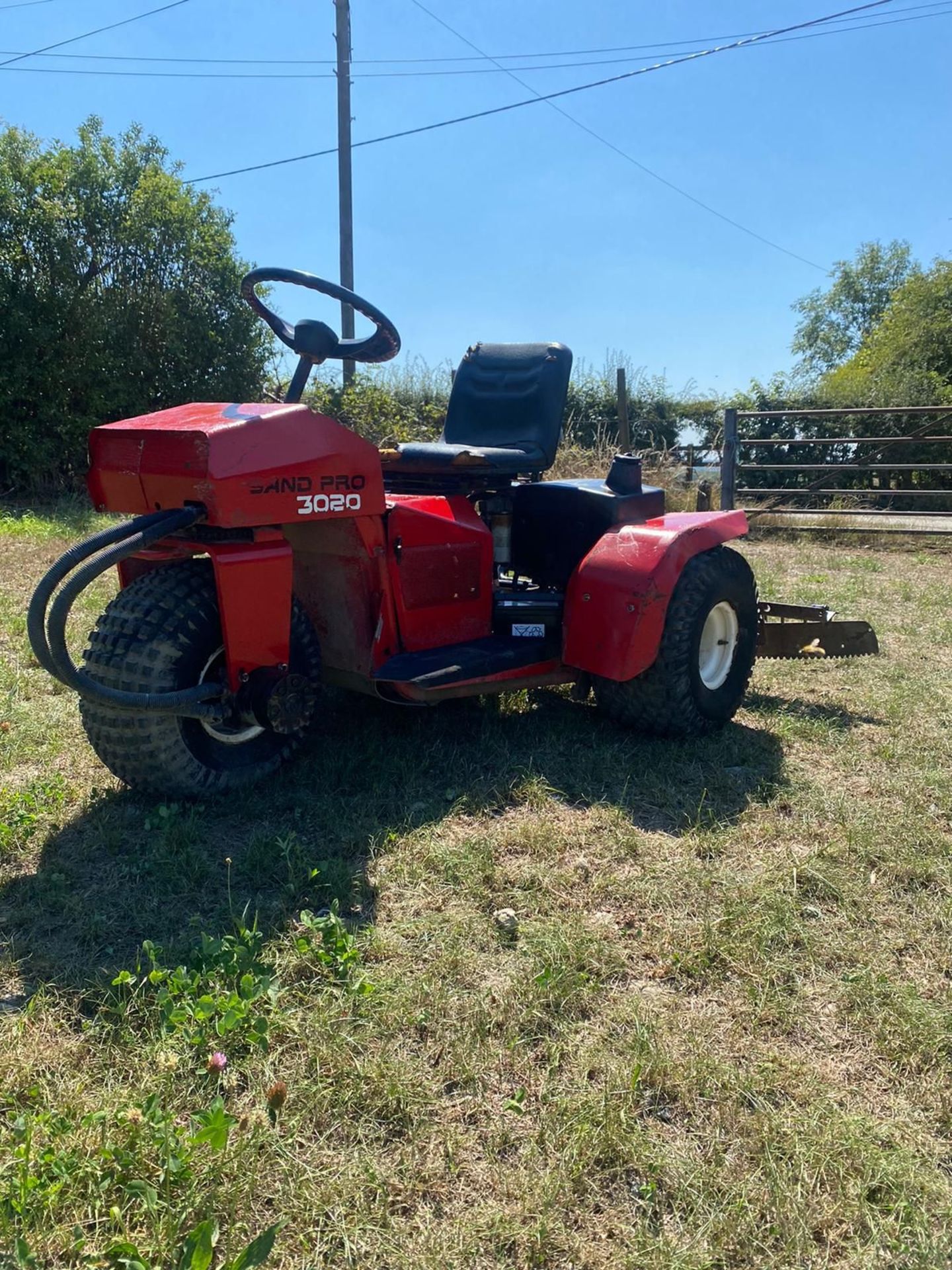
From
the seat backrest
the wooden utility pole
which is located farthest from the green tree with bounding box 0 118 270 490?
the seat backrest

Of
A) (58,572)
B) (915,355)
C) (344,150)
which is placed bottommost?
(58,572)

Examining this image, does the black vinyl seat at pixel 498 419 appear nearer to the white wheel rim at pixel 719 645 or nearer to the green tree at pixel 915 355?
the white wheel rim at pixel 719 645

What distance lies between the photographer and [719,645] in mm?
4289

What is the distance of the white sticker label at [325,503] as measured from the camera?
3051mm

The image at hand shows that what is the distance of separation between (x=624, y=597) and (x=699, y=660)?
0.56 meters

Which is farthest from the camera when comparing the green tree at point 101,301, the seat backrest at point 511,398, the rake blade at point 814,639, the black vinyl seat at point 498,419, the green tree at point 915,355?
the green tree at point 915,355

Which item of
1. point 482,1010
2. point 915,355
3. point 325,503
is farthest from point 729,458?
point 915,355

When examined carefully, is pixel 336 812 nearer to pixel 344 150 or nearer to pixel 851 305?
pixel 344 150

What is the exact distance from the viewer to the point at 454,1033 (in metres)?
2.09

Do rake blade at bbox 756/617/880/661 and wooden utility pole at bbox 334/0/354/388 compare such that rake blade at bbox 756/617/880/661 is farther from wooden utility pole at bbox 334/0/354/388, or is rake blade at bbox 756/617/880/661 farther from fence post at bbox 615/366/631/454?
wooden utility pole at bbox 334/0/354/388

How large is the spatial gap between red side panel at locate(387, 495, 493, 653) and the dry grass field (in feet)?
1.50

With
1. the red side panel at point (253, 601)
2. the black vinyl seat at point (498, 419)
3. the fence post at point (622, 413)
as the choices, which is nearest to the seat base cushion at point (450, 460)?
the black vinyl seat at point (498, 419)

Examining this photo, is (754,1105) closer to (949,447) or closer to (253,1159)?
(253,1159)

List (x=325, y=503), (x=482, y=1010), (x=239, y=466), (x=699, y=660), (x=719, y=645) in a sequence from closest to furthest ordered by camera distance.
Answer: (x=482, y=1010) < (x=239, y=466) < (x=325, y=503) < (x=699, y=660) < (x=719, y=645)
